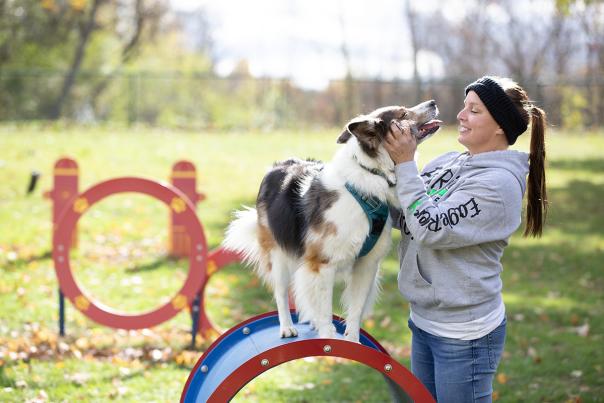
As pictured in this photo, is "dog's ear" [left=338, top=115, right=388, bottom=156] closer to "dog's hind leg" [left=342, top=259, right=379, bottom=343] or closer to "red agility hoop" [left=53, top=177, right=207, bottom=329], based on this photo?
"dog's hind leg" [left=342, top=259, right=379, bottom=343]

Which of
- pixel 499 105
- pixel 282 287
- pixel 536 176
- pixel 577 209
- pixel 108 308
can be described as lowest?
pixel 577 209

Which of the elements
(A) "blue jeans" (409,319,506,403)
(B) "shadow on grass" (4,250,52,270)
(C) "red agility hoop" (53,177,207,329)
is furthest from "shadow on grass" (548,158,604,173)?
(A) "blue jeans" (409,319,506,403)

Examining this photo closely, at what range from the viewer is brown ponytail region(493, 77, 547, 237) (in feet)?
10.3

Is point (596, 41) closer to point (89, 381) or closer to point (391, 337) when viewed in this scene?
point (391, 337)

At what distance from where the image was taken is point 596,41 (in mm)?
26031

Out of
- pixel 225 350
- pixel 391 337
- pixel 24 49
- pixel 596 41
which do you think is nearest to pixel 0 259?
pixel 391 337

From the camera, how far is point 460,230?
2988 mm

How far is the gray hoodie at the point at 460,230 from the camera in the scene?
3004mm

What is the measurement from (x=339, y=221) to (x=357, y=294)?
0.43 metres

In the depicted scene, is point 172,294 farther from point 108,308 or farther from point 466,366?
point 466,366

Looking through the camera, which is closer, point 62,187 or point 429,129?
point 429,129

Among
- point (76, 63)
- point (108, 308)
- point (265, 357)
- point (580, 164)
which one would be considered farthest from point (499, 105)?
point (76, 63)

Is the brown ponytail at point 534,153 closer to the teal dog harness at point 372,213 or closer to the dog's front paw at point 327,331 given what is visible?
the teal dog harness at point 372,213

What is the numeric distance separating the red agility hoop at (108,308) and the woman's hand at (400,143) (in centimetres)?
318
